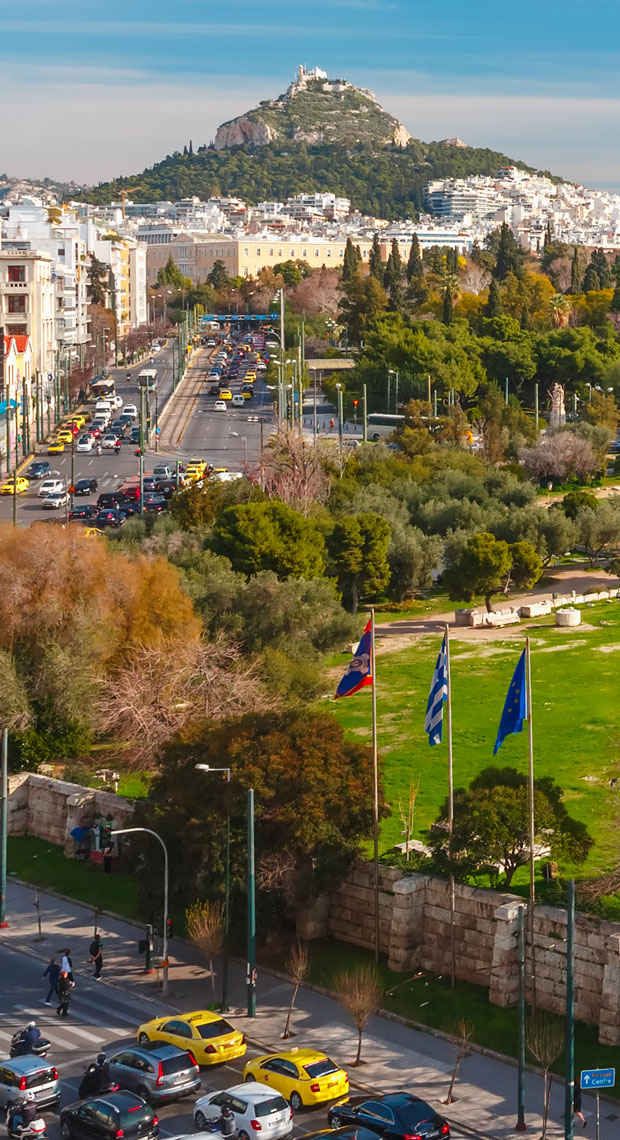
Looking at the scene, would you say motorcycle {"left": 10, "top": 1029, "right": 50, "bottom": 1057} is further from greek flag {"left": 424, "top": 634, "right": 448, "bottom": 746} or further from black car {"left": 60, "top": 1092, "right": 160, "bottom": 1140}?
greek flag {"left": 424, "top": 634, "right": 448, "bottom": 746}

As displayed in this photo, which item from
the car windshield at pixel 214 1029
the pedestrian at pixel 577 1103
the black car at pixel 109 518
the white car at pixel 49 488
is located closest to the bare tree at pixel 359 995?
the car windshield at pixel 214 1029

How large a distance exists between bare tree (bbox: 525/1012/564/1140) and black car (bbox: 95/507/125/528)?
43464 mm

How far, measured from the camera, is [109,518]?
71.0m

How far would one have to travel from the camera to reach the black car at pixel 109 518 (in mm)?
70375

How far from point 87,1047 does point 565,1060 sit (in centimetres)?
812

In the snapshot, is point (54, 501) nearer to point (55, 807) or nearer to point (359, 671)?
point (55, 807)

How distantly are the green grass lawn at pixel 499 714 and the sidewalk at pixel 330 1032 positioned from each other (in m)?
5.70

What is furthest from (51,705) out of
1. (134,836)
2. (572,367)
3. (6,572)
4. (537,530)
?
(572,367)

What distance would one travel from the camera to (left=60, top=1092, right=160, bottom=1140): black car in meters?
23.9

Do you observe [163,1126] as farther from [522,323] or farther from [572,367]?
[522,323]

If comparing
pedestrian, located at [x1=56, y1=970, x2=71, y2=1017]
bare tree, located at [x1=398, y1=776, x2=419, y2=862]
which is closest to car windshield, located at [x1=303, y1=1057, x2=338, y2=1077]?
pedestrian, located at [x1=56, y1=970, x2=71, y2=1017]

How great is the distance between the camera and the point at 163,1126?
25328mm

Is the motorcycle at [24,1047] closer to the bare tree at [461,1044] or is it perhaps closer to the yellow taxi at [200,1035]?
the yellow taxi at [200,1035]

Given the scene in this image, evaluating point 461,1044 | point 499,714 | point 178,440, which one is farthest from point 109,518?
point 461,1044
